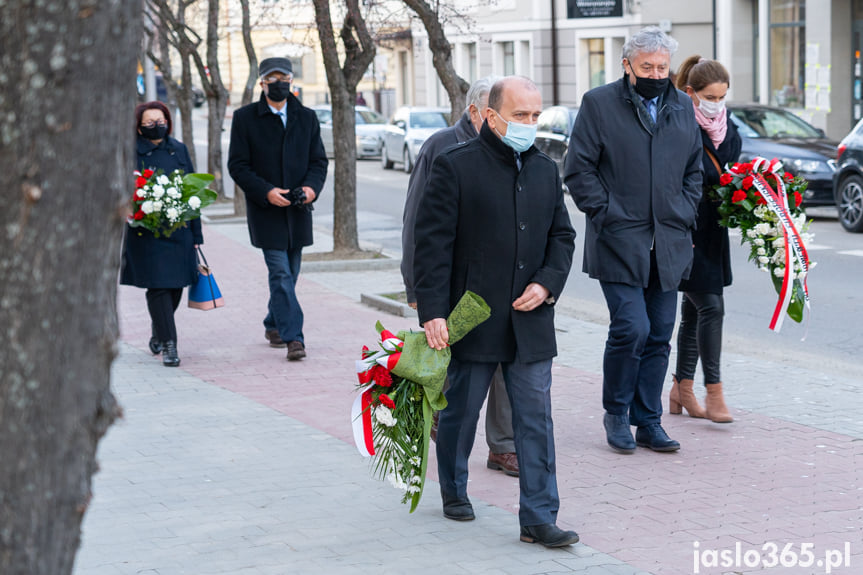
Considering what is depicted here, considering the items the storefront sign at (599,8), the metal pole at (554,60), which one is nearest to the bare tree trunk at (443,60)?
the storefront sign at (599,8)

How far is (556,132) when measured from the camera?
908 inches

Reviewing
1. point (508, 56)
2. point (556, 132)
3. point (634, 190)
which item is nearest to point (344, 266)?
point (634, 190)

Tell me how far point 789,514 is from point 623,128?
1998mm

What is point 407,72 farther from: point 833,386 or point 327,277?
point 833,386

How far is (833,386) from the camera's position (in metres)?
7.62

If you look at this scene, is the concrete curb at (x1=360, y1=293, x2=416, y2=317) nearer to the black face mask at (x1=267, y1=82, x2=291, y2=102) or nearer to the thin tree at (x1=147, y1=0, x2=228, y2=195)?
the black face mask at (x1=267, y1=82, x2=291, y2=102)

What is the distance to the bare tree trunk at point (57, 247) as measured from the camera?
216cm

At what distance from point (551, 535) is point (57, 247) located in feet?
9.60

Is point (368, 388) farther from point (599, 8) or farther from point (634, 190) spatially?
point (599, 8)

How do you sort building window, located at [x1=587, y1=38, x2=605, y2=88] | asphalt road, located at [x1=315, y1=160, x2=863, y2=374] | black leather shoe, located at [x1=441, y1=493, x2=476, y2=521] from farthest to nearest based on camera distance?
1. building window, located at [x1=587, y1=38, x2=605, y2=88]
2. asphalt road, located at [x1=315, y1=160, x2=863, y2=374]
3. black leather shoe, located at [x1=441, y1=493, x2=476, y2=521]

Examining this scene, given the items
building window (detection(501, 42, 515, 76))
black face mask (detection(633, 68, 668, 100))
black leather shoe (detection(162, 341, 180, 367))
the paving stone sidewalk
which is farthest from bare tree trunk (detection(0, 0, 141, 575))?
building window (detection(501, 42, 515, 76))

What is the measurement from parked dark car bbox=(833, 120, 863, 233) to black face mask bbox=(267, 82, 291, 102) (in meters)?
9.37

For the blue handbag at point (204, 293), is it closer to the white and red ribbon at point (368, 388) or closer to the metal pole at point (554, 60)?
the white and red ribbon at point (368, 388)

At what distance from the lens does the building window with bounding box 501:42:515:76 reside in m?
40.5
